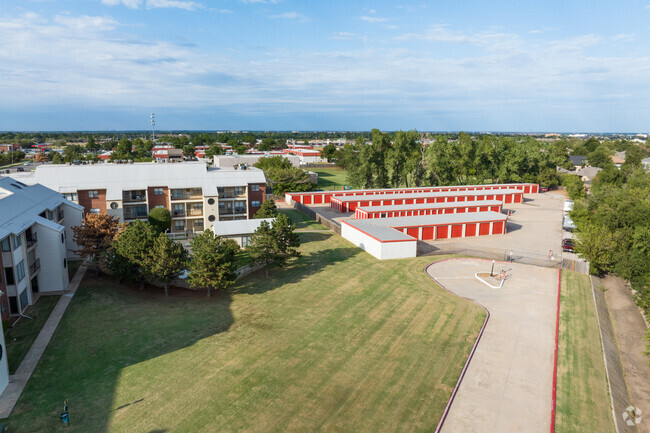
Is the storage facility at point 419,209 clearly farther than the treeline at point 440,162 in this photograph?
No

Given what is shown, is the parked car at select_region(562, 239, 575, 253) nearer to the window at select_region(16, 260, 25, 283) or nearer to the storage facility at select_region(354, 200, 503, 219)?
the storage facility at select_region(354, 200, 503, 219)


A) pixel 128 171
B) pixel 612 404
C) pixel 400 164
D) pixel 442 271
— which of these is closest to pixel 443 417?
pixel 612 404

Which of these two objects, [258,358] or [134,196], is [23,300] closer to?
[258,358]

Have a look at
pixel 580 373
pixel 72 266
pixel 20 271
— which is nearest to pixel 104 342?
pixel 20 271

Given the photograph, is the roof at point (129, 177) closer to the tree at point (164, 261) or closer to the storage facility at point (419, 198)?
the storage facility at point (419, 198)

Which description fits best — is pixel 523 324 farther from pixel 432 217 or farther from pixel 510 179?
pixel 510 179

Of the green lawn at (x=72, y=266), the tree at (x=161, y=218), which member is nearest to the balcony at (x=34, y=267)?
the green lawn at (x=72, y=266)
